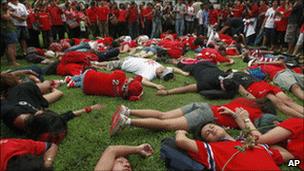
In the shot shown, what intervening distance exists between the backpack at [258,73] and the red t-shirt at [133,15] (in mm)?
8232

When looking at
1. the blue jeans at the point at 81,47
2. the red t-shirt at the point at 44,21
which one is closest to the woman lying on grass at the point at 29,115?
the blue jeans at the point at 81,47

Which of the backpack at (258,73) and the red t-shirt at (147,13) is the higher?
the red t-shirt at (147,13)

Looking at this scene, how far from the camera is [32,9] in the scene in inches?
407

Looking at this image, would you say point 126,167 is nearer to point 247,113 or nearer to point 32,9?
point 247,113

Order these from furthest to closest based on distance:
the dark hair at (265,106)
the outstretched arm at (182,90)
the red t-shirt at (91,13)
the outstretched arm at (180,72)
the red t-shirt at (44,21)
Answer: the red t-shirt at (91,13)
the red t-shirt at (44,21)
the outstretched arm at (180,72)
the outstretched arm at (182,90)
the dark hair at (265,106)

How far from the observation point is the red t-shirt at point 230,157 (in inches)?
120

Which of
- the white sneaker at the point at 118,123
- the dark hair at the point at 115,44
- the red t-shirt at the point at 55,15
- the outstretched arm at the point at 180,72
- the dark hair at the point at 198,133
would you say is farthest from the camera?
the red t-shirt at the point at 55,15

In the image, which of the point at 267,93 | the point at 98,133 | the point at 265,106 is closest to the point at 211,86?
the point at 267,93

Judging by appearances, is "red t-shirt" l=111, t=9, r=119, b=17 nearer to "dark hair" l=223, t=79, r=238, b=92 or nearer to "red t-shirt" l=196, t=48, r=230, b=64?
"red t-shirt" l=196, t=48, r=230, b=64

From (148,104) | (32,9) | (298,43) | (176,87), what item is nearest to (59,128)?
(148,104)

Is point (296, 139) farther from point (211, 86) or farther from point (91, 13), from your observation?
point (91, 13)

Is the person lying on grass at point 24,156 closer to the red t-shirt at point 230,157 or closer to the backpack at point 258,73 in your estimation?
the red t-shirt at point 230,157

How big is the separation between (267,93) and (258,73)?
1.54 m

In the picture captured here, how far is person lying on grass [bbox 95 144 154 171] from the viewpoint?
3.12 m
